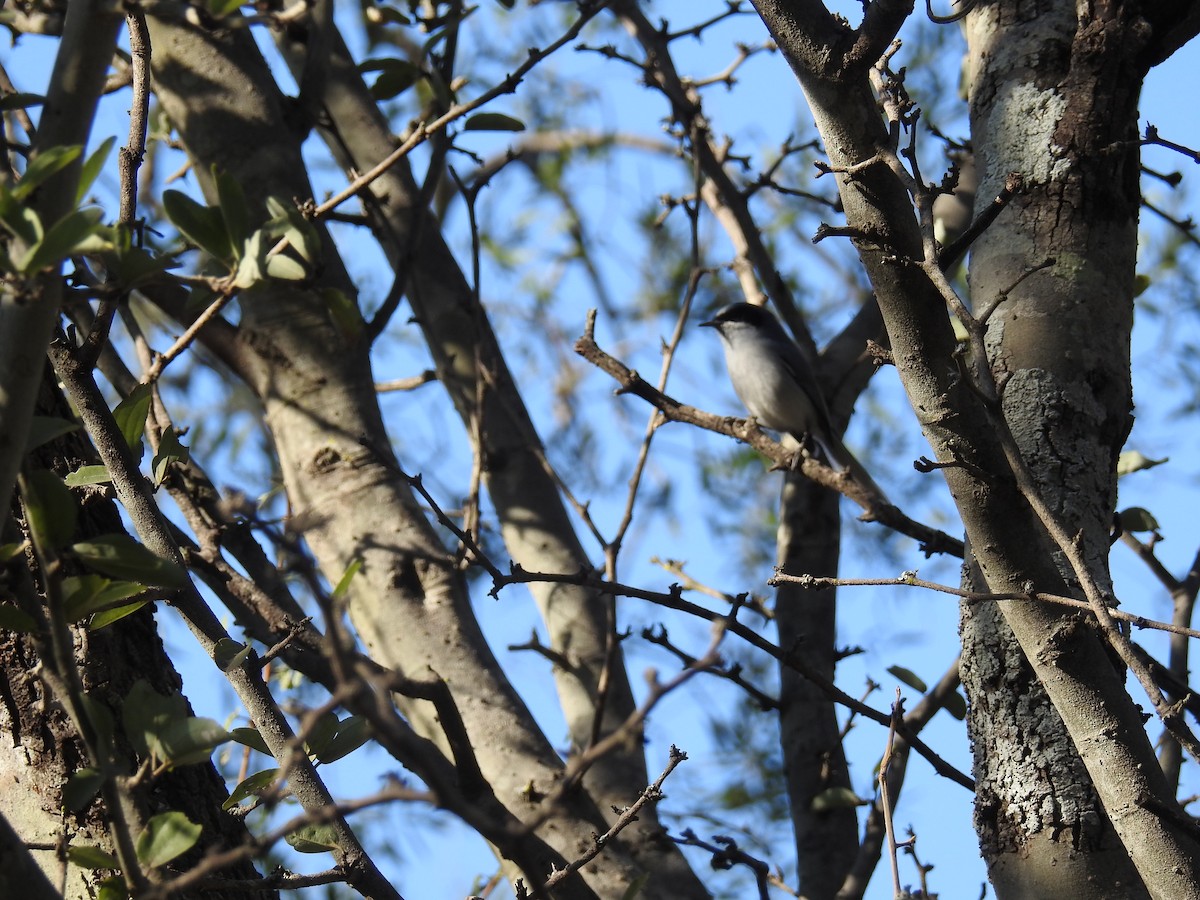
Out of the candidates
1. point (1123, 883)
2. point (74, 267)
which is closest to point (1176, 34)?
point (1123, 883)

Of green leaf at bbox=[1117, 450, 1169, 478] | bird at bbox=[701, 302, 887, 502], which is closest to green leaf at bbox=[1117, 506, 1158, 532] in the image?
green leaf at bbox=[1117, 450, 1169, 478]

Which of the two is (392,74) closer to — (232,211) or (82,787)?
(232,211)

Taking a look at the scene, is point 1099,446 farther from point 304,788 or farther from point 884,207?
point 304,788

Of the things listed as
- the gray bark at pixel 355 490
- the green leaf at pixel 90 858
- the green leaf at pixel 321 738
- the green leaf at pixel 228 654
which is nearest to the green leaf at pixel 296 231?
the green leaf at pixel 228 654

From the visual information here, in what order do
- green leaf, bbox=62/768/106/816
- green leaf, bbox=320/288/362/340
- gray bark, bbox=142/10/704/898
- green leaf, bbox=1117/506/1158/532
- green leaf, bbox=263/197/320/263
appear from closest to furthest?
green leaf, bbox=62/768/106/816, green leaf, bbox=263/197/320/263, green leaf, bbox=320/288/362/340, gray bark, bbox=142/10/704/898, green leaf, bbox=1117/506/1158/532

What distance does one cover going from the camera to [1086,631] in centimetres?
178

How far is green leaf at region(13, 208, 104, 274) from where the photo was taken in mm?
1181

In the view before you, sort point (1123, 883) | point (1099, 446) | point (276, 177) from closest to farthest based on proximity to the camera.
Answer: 1. point (1123, 883)
2. point (1099, 446)
3. point (276, 177)

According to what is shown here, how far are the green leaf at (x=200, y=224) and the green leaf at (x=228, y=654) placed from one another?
56 cm

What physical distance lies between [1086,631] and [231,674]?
4.23 ft

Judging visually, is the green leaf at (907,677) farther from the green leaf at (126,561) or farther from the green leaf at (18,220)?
the green leaf at (18,220)

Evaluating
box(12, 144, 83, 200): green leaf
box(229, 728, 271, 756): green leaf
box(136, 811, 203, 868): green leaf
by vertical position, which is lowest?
box(136, 811, 203, 868): green leaf

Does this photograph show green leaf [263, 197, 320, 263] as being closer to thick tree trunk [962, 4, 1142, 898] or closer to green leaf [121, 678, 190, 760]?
green leaf [121, 678, 190, 760]

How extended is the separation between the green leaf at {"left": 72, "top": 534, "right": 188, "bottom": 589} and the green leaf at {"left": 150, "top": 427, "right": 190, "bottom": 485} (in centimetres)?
43
